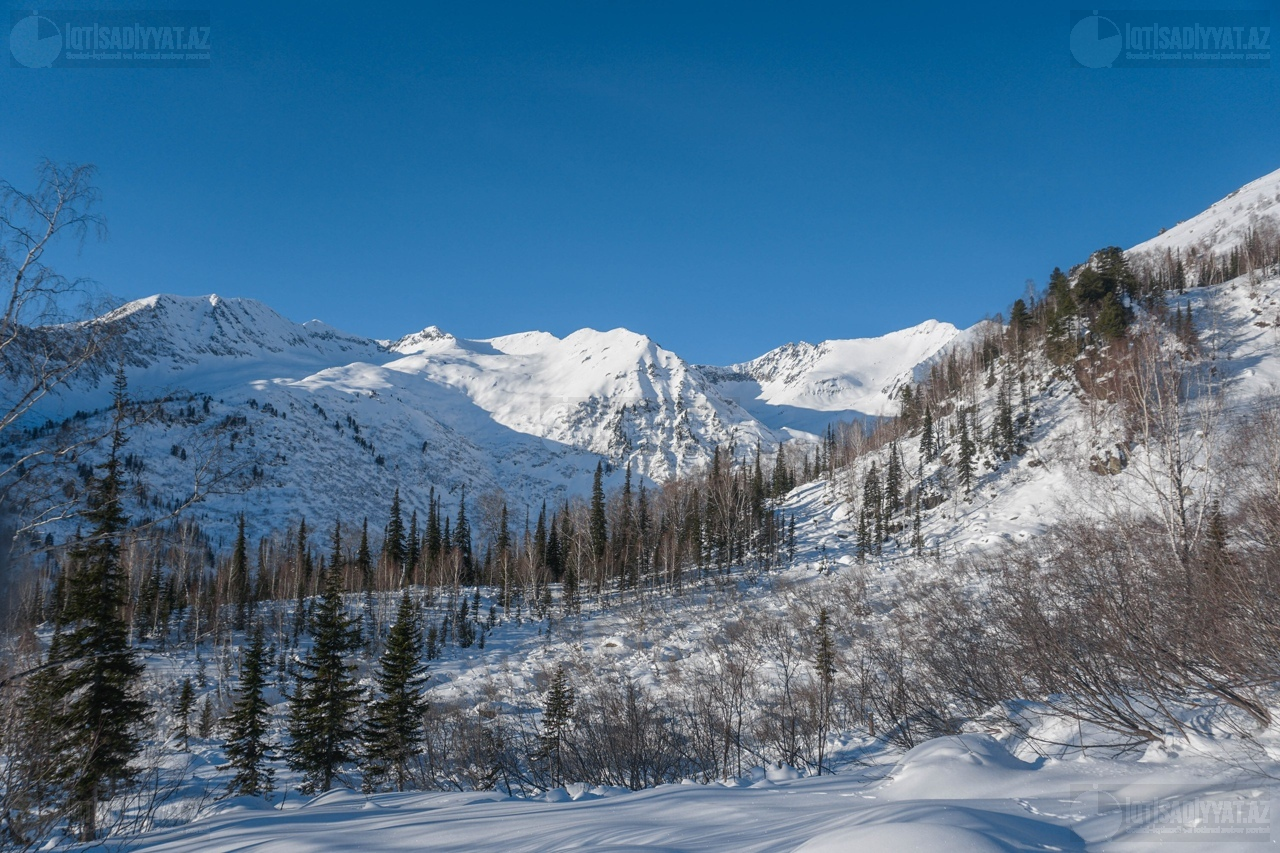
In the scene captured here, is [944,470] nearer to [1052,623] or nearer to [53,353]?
[1052,623]

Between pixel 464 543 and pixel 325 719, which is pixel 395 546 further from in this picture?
pixel 325 719

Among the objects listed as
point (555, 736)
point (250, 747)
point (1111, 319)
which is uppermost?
point (1111, 319)

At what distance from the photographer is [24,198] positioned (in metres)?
8.14

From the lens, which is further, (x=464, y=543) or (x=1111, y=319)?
(x=464, y=543)

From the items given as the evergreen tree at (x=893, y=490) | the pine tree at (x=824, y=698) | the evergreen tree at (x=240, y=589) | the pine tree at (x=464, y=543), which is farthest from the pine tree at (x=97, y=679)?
Result: the pine tree at (x=464, y=543)

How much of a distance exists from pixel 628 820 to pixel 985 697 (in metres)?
7.29

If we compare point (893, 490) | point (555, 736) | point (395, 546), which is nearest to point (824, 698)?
point (555, 736)

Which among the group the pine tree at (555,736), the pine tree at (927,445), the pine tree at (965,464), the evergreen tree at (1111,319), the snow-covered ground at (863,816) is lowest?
the pine tree at (555,736)

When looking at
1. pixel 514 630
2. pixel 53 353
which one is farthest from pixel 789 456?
pixel 53 353

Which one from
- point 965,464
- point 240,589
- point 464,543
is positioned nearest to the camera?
point 965,464

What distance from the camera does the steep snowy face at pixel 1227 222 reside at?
107312 millimetres

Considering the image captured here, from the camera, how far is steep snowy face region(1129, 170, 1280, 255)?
107 meters

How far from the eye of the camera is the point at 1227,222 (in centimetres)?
12306

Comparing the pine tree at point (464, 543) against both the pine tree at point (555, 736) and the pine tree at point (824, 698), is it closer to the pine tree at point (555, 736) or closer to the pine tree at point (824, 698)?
the pine tree at point (555, 736)
